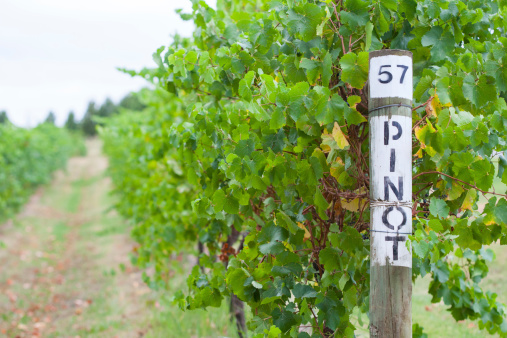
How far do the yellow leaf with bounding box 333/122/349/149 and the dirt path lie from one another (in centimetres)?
429

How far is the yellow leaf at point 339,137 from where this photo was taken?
1.68 meters

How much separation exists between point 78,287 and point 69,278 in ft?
2.36

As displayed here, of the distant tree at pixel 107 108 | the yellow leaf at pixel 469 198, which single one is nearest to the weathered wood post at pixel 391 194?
the yellow leaf at pixel 469 198

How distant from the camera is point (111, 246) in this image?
34.7 ft

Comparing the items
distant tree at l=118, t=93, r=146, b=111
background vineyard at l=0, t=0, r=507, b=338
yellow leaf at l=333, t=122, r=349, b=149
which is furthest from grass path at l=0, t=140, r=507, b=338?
distant tree at l=118, t=93, r=146, b=111

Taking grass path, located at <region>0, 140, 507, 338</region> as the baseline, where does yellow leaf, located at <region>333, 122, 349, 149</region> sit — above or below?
above

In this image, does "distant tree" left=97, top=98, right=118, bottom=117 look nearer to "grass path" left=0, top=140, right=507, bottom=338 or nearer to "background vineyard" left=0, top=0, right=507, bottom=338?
"grass path" left=0, top=140, right=507, bottom=338

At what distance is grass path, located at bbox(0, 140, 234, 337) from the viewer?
206 inches

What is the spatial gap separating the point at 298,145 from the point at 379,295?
2.16ft

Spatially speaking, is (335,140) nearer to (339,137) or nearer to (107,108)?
(339,137)

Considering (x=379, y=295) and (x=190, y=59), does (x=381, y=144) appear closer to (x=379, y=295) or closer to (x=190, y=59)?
(x=379, y=295)

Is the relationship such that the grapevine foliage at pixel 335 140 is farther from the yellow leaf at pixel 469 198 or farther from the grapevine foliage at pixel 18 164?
the grapevine foliage at pixel 18 164

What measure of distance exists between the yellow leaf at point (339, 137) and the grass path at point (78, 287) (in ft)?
9.52

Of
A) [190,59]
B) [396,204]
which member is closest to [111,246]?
[190,59]
